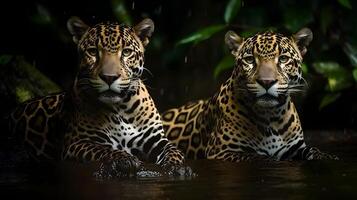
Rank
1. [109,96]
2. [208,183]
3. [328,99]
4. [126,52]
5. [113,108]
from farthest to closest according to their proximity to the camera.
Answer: [328,99] → [113,108] → [126,52] → [109,96] → [208,183]

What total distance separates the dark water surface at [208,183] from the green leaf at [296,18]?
3.88 meters

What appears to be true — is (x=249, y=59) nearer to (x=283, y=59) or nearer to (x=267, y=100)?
(x=283, y=59)

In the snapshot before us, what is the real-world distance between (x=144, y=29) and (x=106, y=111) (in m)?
0.90

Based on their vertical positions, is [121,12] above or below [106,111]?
above

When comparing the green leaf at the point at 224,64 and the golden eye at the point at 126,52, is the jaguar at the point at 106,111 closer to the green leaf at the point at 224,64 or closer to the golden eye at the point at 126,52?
the golden eye at the point at 126,52

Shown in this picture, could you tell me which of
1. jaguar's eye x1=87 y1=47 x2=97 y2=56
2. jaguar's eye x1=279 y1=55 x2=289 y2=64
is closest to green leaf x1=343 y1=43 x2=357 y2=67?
jaguar's eye x1=279 y1=55 x2=289 y2=64

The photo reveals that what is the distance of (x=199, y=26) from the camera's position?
14562mm

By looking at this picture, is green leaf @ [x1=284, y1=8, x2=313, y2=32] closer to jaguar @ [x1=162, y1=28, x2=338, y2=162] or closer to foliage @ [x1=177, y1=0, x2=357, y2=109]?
foliage @ [x1=177, y1=0, x2=357, y2=109]

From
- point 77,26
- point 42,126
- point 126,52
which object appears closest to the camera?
point 126,52

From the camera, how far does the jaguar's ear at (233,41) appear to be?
10.2 metres

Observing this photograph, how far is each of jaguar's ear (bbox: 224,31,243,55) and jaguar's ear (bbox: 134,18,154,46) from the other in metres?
0.78

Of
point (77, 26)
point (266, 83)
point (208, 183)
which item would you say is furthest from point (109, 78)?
point (208, 183)

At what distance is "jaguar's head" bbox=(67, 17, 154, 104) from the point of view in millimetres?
9148

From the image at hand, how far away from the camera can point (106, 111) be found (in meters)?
9.68
